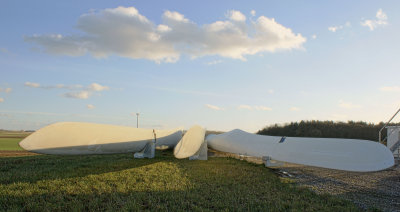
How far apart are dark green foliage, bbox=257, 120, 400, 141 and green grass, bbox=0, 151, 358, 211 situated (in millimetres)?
20196

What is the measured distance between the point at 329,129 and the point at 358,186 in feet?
68.3

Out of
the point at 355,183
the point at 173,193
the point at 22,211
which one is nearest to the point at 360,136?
the point at 355,183

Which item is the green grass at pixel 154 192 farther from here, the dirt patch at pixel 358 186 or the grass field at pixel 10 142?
the grass field at pixel 10 142

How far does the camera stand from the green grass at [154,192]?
3553mm

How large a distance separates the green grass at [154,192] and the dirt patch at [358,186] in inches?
19.7

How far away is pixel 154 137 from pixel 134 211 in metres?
3.69

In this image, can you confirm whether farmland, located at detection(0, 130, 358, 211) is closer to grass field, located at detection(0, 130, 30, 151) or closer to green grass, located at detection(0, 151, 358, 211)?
green grass, located at detection(0, 151, 358, 211)

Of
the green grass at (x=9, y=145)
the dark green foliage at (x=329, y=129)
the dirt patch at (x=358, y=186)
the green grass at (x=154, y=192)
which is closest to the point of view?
the green grass at (x=154, y=192)

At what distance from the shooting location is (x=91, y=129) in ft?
16.7

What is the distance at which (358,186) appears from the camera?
18.1 feet

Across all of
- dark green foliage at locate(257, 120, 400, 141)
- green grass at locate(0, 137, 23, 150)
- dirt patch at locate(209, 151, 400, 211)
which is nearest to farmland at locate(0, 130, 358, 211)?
dirt patch at locate(209, 151, 400, 211)

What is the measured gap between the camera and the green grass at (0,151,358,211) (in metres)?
3.55

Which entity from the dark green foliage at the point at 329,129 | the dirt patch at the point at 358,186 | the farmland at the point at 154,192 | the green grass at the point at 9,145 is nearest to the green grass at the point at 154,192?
the farmland at the point at 154,192

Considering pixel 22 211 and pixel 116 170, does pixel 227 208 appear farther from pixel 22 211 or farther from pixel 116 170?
pixel 116 170
